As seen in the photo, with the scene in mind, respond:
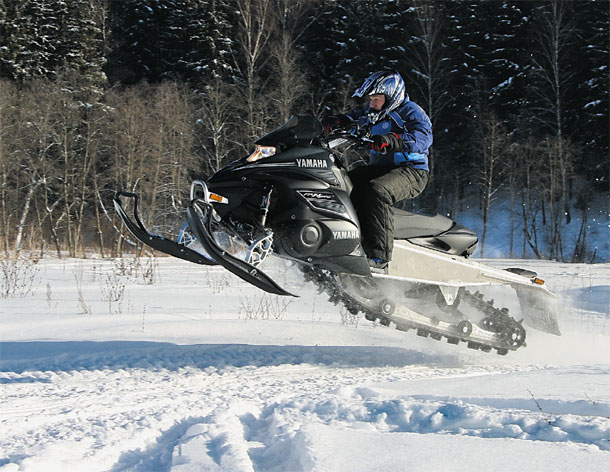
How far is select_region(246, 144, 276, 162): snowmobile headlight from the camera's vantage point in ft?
13.7

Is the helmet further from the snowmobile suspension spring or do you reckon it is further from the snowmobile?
the snowmobile suspension spring

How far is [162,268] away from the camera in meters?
13.9

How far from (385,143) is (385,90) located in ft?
1.98

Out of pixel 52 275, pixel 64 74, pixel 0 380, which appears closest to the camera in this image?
pixel 0 380

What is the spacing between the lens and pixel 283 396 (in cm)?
370

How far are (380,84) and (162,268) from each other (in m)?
10.3

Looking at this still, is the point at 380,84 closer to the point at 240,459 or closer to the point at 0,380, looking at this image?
the point at 240,459

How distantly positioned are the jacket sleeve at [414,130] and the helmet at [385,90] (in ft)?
0.38

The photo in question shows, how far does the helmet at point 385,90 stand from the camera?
4.65m

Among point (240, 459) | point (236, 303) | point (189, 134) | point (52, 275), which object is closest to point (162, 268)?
point (52, 275)

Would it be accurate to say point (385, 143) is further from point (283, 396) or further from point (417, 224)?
point (283, 396)

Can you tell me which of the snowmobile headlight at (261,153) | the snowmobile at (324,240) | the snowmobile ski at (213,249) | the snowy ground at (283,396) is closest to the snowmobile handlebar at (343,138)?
the snowmobile at (324,240)

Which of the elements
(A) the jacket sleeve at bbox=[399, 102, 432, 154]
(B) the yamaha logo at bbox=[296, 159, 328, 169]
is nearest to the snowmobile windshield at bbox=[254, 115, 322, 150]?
(B) the yamaha logo at bbox=[296, 159, 328, 169]

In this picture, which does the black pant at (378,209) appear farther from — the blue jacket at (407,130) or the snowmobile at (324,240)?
the blue jacket at (407,130)
